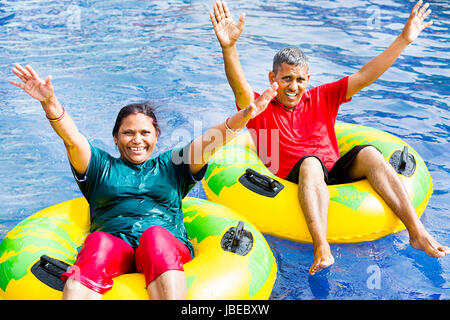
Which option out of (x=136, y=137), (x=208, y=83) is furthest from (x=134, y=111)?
(x=208, y=83)

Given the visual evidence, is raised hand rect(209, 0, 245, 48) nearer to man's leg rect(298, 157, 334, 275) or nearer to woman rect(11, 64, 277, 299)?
woman rect(11, 64, 277, 299)

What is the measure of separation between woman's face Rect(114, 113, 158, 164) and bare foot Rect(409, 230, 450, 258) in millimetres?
1582

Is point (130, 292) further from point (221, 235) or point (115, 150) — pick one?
point (115, 150)

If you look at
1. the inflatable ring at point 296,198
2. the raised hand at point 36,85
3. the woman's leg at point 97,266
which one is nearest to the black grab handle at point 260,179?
the inflatable ring at point 296,198

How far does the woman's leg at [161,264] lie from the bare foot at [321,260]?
0.78 meters

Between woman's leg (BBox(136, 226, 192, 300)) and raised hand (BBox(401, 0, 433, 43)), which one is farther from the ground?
raised hand (BBox(401, 0, 433, 43))

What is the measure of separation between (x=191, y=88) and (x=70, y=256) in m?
3.51

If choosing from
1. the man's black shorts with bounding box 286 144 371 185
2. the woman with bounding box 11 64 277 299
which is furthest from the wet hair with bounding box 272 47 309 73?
the woman with bounding box 11 64 277 299

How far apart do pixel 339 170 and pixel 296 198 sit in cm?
46

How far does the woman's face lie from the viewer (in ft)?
8.82

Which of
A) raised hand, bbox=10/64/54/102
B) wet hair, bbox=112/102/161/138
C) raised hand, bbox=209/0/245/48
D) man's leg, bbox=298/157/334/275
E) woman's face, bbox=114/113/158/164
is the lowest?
man's leg, bbox=298/157/334/275

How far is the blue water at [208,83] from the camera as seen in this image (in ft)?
10.3

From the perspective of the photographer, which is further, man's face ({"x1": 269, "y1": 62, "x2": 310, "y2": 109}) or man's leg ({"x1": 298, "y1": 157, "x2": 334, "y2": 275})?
man's face ({"x1": 269, "y1": 62, "x2": 310, "y2": 109})

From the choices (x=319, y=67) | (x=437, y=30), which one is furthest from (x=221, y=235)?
(x=437, y=30)
